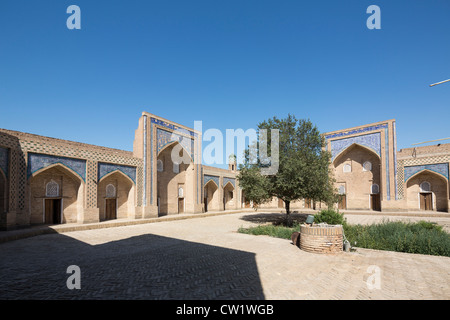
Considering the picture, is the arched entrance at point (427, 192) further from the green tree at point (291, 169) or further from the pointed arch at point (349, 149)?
the green tree at point (291, 169)

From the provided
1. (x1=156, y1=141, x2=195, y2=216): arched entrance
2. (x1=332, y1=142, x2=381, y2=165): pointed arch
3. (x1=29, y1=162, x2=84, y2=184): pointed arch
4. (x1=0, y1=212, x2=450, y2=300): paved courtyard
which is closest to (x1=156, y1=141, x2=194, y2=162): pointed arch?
(x1=156, y1=141, x2=195, y2=216): arched entrance

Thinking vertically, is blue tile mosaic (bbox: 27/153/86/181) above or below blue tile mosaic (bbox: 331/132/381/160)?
below

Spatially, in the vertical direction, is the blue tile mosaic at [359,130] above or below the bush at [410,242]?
above

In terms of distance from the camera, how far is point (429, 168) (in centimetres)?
Result: 2159

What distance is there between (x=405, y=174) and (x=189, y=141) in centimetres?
1886

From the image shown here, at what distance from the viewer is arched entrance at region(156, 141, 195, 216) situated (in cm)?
2091

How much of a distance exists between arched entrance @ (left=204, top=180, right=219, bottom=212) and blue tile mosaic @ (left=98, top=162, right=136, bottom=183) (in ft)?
33.7

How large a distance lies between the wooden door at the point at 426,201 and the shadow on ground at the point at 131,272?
2220 centimetres

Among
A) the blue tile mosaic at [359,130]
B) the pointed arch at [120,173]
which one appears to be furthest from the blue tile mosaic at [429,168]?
the pointed arch at [120,173]

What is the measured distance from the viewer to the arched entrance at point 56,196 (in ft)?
45.5

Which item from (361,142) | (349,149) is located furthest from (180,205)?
(361,142)

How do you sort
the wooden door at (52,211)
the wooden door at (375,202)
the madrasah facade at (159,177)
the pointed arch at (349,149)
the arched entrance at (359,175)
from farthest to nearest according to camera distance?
1. the arched entrance at (359,175)
2. the wooden door at (375,202)
3. the pointed arch at (349,149)
4. the wooden door at (52,211)
5. the madrasah facade at (159,177)

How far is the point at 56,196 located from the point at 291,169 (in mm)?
12934

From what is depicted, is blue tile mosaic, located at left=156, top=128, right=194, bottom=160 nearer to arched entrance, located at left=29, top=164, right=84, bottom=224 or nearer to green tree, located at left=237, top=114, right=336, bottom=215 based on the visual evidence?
arched entrance, located at left=29, top=164, right=84, bottom=224
